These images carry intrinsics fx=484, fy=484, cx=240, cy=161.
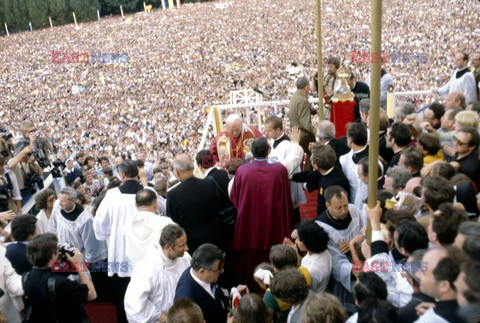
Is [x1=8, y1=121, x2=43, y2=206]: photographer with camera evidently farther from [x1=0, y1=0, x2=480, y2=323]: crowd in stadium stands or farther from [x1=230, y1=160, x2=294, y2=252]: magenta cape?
[x1=230, y1=160, x2=294, y2=252]: magenta cape

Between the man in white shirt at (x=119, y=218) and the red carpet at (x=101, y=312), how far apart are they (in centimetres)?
23

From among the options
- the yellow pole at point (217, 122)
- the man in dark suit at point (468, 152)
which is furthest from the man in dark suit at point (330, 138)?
the yellow pole at point (217, 122)

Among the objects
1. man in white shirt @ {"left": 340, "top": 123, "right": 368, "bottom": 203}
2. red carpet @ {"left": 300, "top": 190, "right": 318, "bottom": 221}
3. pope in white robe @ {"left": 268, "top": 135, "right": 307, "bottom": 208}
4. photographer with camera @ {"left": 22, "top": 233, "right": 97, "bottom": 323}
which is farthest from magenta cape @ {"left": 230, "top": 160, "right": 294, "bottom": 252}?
photographer with camera @ {"left": 22, "top": 233, "right": 97, "bottom": 323}

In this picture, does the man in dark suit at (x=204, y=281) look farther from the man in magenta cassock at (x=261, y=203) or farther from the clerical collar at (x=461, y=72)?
the clerical collar at (x=461, y=72)

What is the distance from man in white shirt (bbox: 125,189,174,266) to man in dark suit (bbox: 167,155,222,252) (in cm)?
26

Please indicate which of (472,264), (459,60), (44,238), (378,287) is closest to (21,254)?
(44,238)

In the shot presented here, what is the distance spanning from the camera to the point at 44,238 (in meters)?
3.11

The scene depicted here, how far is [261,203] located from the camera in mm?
4371

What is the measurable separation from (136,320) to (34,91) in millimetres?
33997

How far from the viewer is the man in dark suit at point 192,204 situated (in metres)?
4.01

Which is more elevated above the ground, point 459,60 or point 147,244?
point 459,60

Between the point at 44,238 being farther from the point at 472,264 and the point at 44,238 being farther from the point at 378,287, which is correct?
the point at 472,264

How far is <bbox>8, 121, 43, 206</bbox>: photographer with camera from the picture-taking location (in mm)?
6053

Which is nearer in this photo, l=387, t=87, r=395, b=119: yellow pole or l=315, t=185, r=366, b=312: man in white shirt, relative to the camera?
l=315, t=185, r=366, b=312: man in white shirt
